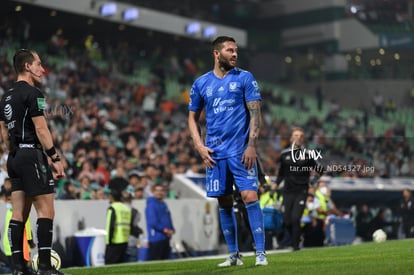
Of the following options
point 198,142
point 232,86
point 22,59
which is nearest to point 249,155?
point 198,142

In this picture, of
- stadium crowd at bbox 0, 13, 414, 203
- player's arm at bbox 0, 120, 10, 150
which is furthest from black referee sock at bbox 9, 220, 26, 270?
stadium crowd at bbox 0, 13, 414, 203

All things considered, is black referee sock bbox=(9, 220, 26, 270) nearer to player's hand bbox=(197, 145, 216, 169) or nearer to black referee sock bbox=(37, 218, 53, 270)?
black referee sock bbox=(37, 218, 53, 270)

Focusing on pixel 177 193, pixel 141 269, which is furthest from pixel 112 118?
pixel 141 269

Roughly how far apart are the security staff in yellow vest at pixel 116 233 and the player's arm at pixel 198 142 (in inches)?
287

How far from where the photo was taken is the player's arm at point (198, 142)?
33.7ft

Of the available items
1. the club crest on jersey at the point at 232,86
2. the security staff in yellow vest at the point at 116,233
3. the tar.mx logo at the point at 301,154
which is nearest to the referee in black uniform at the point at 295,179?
the tar.mx logo at the point at 301,154

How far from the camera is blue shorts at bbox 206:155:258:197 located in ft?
33.3

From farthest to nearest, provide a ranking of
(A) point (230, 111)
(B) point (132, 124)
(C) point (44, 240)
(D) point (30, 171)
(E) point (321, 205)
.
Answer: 1. (B) point (132, 124)
2. (E) point (321, 205)
3. (A) point (230, 111)
4. (C) point (44, 240)
5. (D) point (30, 171)

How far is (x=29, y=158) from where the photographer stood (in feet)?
30.6

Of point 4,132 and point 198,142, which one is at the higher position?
point 4,132

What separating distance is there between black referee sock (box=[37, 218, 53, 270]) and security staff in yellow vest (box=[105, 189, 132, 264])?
26.5ft

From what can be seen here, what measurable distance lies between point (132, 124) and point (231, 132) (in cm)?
1989

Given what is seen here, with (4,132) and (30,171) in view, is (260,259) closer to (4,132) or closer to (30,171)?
(30,171)

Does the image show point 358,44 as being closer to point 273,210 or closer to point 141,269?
point 273,210
